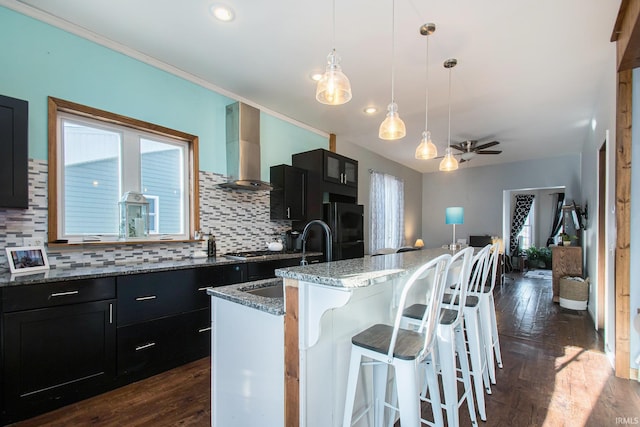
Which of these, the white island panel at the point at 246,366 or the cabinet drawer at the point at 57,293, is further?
the cabinet drawer at the point at 57,293

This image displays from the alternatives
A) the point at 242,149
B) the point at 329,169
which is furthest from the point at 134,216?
the point at 329,169

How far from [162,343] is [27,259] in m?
1.09

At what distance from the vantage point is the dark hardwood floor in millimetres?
1810

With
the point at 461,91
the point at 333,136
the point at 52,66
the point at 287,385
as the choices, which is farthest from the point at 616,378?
the point at 52,66

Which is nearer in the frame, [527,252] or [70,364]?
[70,364]

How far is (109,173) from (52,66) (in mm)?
863

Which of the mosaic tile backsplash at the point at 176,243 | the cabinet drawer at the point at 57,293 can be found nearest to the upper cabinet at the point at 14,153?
the mosaic tile backsplash at the point at 176,243

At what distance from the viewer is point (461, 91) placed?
3430mm

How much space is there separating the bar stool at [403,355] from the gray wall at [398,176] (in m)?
4.17

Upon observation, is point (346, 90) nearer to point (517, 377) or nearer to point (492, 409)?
point (492, 409)

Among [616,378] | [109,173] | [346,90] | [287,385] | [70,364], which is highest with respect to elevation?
[346,90]

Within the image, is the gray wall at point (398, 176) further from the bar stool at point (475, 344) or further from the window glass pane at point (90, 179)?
the bar stool at point (475, 344)

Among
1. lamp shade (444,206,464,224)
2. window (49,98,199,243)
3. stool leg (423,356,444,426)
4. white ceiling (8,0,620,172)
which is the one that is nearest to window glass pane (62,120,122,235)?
window (49,98,199,243)

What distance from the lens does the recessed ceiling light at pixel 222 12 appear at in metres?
2.13
